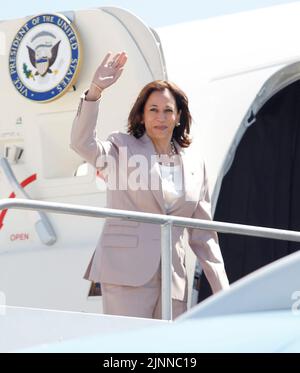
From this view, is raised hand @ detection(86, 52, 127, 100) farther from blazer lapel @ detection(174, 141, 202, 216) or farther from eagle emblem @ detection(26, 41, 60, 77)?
eagle emblem @ detection(26, 41, 60, 77)

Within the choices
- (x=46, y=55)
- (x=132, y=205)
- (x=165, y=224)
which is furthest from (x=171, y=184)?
(x=46, y=55)

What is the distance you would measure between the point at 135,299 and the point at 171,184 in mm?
594

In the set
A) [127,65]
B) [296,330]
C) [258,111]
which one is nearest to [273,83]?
[258,111]

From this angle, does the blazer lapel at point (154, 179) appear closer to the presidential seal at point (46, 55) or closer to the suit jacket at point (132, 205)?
the suit jacket at point (132, 205)

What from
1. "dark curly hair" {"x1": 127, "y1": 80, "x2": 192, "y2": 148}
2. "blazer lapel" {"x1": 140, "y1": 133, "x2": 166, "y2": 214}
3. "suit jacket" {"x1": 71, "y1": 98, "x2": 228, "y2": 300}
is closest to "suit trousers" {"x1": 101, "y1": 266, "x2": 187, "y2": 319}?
"suit jacket" {"x1": 71, "y1": 98, "x2": 228, "y2": 300}

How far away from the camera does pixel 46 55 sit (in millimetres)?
7449

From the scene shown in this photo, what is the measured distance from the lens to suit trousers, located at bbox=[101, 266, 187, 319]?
520cm

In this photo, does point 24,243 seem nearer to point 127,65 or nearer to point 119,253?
point 127,65

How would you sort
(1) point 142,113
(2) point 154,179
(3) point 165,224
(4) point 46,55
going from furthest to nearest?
(4) point 46,55
(1) point 142,113
(2) point 154,179
(3) point 165,224

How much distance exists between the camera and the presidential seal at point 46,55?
7.42 meters

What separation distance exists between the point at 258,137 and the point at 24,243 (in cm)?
169

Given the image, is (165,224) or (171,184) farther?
(171,184)

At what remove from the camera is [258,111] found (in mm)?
7180

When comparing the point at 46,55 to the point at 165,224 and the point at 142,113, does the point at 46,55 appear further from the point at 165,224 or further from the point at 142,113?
the point at 165,224
